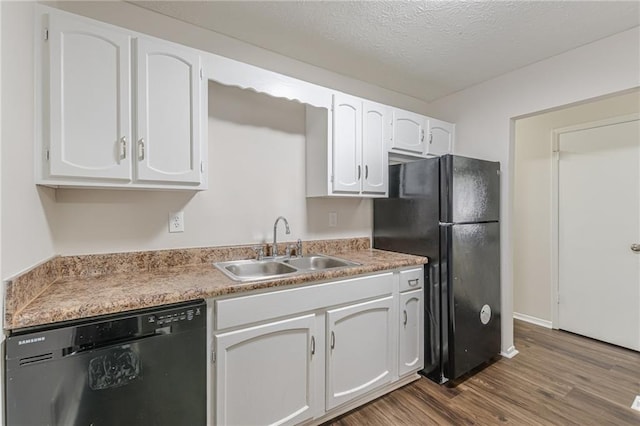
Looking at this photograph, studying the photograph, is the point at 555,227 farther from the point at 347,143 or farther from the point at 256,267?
the point at 256,267

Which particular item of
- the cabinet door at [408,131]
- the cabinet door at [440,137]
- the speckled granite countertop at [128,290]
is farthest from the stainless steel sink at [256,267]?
the cabinet door at [440,137]

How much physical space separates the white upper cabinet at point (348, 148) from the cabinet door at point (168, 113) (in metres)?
0.87

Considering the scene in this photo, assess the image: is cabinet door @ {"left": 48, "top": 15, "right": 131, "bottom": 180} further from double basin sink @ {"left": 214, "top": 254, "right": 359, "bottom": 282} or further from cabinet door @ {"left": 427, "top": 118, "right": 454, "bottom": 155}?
cabinet door @ {"left": 427, "top": 118, "right": 454, "bottom": 155}

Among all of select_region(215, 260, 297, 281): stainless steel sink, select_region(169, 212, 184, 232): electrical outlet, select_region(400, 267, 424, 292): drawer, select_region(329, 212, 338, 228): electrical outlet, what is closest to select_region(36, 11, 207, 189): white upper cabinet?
select_region(169, 212, 184, 232): electrical outlet

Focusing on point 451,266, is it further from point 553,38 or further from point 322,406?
point 553,38

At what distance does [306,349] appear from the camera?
1.54m

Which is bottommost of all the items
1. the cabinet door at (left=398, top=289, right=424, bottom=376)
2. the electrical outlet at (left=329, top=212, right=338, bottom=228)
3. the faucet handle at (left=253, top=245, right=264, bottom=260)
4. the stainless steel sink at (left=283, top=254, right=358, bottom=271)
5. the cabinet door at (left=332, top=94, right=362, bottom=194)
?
the cabinet door at (left=398, top=289, right=424, bottom=376)

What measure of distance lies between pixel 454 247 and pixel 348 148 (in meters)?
1.02

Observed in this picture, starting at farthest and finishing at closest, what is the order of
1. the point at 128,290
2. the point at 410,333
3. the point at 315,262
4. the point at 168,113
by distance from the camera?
1. the point at 315,262
2. the point at 410,333
3. the point at 168,113
4. the point at 128,290

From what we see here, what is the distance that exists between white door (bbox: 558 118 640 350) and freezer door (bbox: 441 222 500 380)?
1074mm

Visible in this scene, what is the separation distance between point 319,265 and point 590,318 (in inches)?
105

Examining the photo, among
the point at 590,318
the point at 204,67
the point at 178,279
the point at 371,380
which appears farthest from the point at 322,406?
the point at 590,318

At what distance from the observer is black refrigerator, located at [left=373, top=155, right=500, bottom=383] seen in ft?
6.50

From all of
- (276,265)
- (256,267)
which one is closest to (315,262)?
(276,265)
